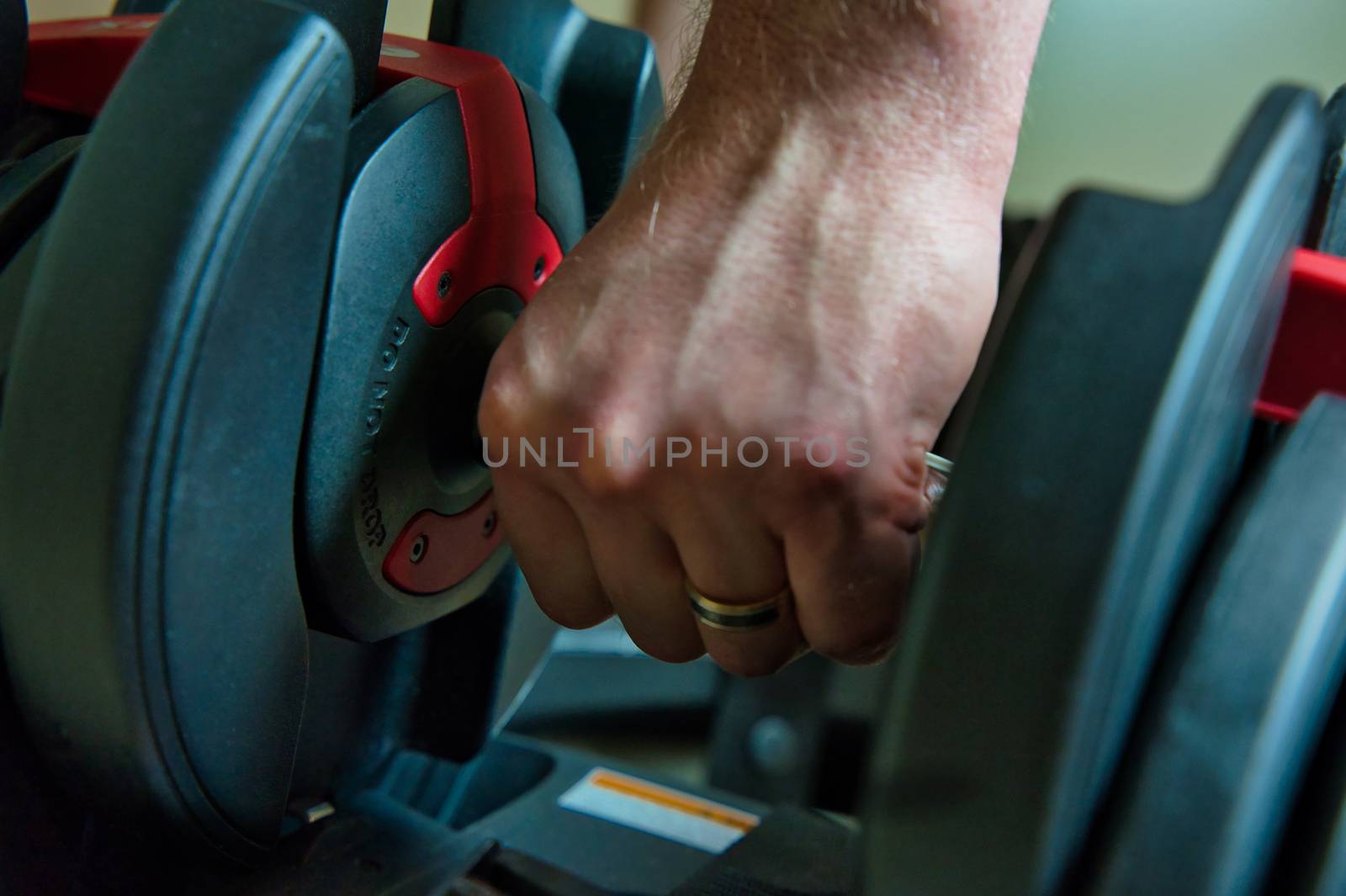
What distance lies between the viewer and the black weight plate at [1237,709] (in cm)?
34

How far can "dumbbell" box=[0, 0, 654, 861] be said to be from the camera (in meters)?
0.46

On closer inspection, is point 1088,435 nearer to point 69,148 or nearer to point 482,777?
point 69,148

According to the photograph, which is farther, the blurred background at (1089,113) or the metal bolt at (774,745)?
the blurred background at (1089,113)

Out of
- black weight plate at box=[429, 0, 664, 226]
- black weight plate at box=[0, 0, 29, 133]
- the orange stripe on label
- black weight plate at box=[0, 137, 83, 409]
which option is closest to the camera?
black weight plate at box=[0, 137, 83, 409]

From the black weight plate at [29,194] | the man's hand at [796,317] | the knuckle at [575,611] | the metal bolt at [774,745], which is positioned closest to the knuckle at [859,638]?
the man's hand at [796,317]

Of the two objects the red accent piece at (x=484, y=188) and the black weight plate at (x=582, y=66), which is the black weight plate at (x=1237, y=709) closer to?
the red accent piece at (x=484, y=188)

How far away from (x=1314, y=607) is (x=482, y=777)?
81 centimetres

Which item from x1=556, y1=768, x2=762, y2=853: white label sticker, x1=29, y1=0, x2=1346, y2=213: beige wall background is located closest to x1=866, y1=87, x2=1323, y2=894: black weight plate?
x1=556, y1=768, x2=762, y2=853: white label sticker

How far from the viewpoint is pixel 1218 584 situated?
367 mm

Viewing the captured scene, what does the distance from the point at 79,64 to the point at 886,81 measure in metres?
0.53

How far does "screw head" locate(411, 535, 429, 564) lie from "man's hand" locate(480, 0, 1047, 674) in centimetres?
15

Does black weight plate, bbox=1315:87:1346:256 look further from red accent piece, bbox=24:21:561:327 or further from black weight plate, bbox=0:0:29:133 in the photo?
black weight plate, bbox=0:0:29:133

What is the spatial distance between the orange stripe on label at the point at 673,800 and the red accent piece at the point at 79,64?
688 millimetres

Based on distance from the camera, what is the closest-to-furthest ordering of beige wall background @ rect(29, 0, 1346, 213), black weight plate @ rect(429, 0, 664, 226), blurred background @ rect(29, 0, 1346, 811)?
black weight plate @ rect(429, 0, 664, 226) → blurred background @ rect(29, 0, 1346, 811) → beige wall background @ rect(29, 0, 1346, 213)
